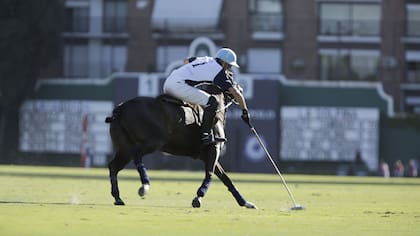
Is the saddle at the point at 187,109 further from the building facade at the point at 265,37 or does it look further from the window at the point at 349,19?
the window at the point at 349,19

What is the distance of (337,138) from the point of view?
66062 millimetres

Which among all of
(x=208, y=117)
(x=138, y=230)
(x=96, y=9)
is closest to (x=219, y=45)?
(x=96, y=9)

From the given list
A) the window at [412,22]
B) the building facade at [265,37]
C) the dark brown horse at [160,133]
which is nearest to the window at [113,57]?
the building facade at [265,37]

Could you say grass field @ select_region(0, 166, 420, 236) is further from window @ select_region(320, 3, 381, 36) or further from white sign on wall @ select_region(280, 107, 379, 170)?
window @ select_region(320, 3, 381, 36)

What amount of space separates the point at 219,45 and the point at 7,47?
1337 centimetres

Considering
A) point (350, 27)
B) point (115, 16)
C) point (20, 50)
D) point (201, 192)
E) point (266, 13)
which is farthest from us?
point (115, 16)

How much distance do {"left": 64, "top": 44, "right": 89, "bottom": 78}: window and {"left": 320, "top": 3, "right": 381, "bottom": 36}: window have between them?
15453mm

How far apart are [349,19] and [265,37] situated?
18.6 feet

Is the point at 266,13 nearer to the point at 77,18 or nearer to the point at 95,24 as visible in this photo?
the point at 95,24

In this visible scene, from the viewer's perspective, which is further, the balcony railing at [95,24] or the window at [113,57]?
the balcony railing at [95,24]

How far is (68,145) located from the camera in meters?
67.4

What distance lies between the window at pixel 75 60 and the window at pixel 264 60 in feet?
35.0

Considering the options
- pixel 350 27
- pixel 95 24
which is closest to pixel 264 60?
pixel 350 27

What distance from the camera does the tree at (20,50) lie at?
220 ft
